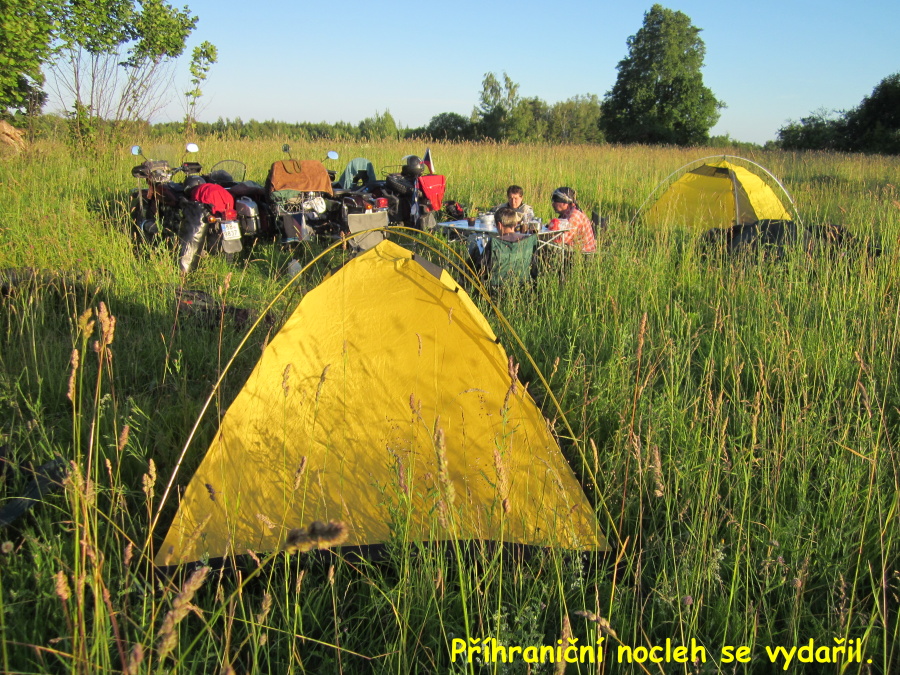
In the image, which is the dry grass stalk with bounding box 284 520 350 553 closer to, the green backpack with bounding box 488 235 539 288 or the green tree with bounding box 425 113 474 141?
the green backpack with bounding box 488 235 539 288

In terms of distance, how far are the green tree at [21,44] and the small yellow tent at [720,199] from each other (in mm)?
8992

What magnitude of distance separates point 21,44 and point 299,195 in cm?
538

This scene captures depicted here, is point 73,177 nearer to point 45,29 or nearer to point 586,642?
point 45,29

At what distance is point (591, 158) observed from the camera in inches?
548

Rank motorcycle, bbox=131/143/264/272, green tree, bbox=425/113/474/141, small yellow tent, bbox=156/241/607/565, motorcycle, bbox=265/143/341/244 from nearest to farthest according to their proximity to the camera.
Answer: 1. small yellow tent, bbox=156/241/607/565
2. motorcycle, bbox=131/143/264/272
3. motorcycle, bbox=265/143/341/244
4. green tree, bbox=425/113/474/141

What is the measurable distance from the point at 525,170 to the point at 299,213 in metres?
6.43

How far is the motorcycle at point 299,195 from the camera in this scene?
19.6 ft

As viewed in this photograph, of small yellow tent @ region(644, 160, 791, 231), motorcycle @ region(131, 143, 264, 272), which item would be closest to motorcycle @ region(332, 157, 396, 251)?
motorcycle @ region(131, 143, 264, 272)

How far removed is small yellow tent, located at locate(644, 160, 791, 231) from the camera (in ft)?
26.4

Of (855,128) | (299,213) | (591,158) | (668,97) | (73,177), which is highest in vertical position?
(668,97)

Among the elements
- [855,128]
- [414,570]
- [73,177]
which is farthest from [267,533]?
[855,128]

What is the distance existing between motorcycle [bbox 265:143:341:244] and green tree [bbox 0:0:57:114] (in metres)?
5.01

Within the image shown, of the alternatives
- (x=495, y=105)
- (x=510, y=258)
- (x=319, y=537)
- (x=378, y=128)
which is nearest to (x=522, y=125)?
(x=495, y=105)

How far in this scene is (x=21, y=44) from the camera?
801cm
